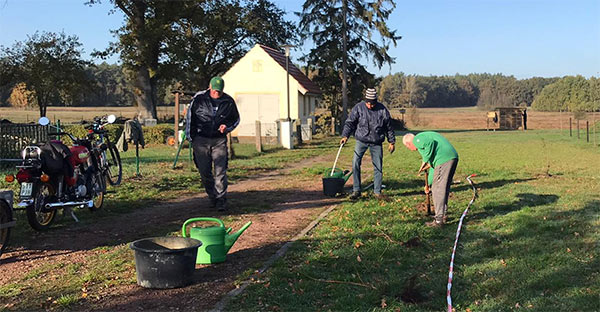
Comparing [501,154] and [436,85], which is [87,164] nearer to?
[501,154]

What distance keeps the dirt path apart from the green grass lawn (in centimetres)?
38

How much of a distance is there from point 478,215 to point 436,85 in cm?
13747

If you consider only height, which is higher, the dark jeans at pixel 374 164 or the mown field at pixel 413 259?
A: the dark jeans at pixel 374 164

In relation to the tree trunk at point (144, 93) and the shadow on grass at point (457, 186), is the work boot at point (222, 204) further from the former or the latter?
the tree trunk at point (144, 93)

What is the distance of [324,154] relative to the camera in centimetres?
2186

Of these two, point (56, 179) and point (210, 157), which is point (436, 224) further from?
point (56, 179)

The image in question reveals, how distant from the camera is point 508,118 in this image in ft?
175

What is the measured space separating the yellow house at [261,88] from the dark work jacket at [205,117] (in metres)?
22.3

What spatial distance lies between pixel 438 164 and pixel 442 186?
1.00 ft

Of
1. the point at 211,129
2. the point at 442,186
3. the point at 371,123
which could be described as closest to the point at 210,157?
the point at 211,129

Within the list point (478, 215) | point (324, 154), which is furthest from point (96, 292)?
point (324, 154)

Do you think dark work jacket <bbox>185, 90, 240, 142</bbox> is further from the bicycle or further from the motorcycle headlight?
the motorcycle headlight

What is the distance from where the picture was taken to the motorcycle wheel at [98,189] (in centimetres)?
904

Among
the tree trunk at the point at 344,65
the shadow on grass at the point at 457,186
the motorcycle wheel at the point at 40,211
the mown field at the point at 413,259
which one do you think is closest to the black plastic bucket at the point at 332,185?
the mown field at the point at 413,259
